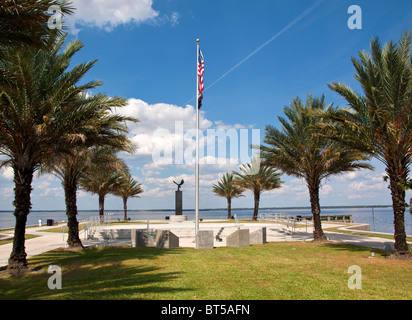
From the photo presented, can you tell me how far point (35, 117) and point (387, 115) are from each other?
12600mm

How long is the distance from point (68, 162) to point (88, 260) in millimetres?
5863

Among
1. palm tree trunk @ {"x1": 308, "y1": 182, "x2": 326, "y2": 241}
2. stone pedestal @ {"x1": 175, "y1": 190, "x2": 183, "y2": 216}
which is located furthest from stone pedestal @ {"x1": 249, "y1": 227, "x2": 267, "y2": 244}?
stone pedestal @ {"x1": 175, "y1": 190, "x2": 183, "y2": 216}

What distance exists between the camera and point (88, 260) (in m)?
11.6

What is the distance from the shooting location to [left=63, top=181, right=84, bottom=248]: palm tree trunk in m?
15.3

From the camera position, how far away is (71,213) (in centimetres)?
1556

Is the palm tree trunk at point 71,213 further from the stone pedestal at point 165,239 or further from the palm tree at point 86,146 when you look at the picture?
the stone pedestal at point 165,239

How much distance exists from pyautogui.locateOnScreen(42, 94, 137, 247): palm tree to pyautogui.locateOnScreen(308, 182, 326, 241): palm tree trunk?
11028 millimetres

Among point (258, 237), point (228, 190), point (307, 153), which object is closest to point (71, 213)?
point (258, 237)

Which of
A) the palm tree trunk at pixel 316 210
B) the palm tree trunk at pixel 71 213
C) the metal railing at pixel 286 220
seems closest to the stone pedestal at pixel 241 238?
the palm tree trunk at pixel 316 210

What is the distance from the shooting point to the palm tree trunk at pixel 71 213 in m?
15.3

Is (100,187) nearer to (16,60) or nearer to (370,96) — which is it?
(16,60)

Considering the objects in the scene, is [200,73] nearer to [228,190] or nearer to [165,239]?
[165,239]

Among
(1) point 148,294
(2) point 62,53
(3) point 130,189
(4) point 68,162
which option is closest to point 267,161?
(4) point 68,162

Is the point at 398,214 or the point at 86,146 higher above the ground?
the point at 86,146
